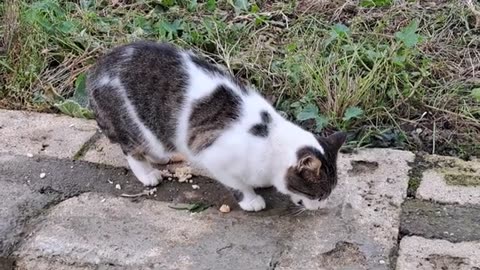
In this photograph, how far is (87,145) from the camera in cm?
329

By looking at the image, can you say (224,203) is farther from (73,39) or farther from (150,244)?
(73,39)

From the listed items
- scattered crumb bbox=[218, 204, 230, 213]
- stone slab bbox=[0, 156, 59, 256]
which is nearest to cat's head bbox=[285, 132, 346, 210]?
scattered crumb bbox=[218, 204, 230, 213]

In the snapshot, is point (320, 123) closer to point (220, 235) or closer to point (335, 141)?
point (335, 141)

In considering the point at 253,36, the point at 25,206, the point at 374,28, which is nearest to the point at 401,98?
the point at 374,28

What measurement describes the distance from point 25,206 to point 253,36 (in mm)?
1581

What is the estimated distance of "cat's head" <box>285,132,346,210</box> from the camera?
8.77 feet

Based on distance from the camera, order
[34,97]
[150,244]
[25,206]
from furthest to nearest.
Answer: [34,97], [25,206], [150,244]

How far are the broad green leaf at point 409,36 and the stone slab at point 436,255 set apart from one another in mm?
1258

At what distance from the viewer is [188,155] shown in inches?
118

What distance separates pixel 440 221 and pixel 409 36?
3.85 ft

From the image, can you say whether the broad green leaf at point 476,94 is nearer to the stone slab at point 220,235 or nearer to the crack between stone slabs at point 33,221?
the stone slab at point 220,235

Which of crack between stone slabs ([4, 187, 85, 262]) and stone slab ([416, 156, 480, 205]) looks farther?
stone slab ([416, 156, 480, 205])

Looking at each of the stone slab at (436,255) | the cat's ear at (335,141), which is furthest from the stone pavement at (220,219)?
the cat's ear at (335,141)

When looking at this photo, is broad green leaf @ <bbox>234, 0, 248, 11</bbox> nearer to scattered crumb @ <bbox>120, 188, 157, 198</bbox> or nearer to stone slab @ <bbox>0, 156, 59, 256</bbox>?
scattered crumb @ <bbox>120, 188, 157, 198</bbox>
